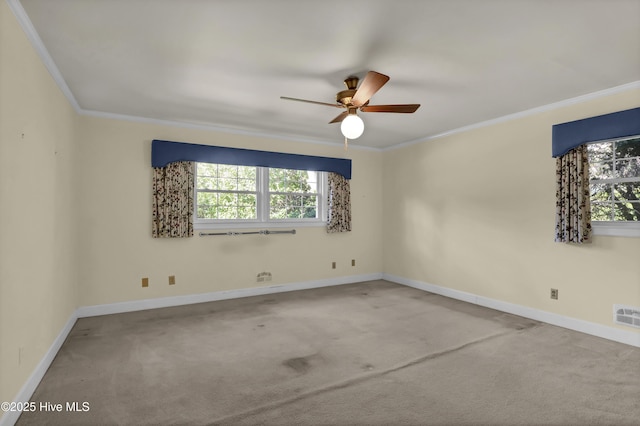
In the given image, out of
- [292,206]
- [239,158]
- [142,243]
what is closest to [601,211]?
[292,206]

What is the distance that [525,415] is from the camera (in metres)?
2.11

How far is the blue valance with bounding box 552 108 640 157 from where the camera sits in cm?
323

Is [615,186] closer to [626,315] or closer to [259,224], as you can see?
[626,315]

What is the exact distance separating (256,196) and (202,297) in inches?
65.7

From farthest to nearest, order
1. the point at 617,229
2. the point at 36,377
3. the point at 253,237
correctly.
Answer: the point at 253,237, the point at 617,229, the point at 36,377

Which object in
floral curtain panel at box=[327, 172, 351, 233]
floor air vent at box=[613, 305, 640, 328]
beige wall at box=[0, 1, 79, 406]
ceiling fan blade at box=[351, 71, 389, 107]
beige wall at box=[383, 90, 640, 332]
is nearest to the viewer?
beige wall at box=[0, 1, 79, 406]

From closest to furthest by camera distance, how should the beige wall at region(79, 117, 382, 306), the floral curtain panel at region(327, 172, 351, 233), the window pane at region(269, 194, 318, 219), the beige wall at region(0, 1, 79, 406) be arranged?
the beige wall at region(0, 1, 79, 406) < the beige wall at region(79, 117, 382, 306) < the window pane at region(269, 194, 318, 219) < the floral curtain panel at region(327, 172, 351, 233)

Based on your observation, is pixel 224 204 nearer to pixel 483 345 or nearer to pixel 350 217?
pixel 350 217

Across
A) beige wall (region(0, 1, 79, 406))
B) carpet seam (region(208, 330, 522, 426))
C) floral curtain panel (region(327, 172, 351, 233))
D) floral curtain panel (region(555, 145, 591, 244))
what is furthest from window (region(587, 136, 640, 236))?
beige wall (region(0, 1, 79, 406))

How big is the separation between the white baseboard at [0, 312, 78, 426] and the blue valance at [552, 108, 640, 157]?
5.07m

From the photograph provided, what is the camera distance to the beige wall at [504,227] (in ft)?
11.4

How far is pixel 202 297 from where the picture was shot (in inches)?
187

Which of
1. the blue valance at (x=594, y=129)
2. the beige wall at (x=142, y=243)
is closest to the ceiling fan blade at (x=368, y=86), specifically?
the blue valance at (x=594, y=129)

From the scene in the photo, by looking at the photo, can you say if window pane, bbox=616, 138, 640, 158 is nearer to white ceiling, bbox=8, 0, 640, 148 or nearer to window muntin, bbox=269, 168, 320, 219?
white ceiling, bbox=8, 0, 640, 148
